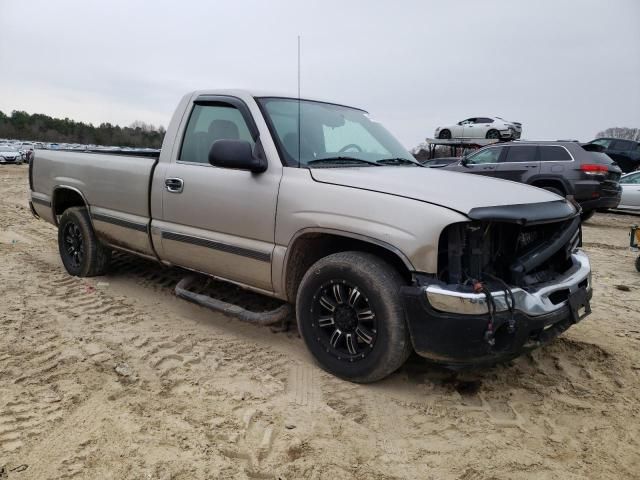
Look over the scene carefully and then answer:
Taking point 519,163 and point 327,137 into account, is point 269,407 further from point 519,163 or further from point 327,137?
point 519,163

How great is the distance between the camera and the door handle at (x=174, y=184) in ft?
12.5

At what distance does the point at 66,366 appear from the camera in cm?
312

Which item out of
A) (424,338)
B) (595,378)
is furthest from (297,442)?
(595,378)

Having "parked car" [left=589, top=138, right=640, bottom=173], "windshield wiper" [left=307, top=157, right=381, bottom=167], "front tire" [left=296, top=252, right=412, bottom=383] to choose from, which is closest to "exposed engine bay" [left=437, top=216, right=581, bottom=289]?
"front tire" [left=296, top=252, right=412, bottom=383]

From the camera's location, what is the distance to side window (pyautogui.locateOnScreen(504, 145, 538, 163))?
34.4ft

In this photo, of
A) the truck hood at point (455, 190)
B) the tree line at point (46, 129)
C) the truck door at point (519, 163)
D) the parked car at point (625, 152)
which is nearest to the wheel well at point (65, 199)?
the truck hood at point (455, 190)

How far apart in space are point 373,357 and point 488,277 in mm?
799

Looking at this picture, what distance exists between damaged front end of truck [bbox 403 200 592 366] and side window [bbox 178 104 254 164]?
1819mm

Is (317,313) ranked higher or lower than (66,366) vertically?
higher

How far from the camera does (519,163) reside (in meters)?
10.6

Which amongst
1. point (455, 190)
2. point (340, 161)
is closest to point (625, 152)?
point (340, 161)

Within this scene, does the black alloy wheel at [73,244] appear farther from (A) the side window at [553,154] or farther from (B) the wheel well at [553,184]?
(A) the side window at [553,154]

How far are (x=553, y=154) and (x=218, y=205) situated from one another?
880cm

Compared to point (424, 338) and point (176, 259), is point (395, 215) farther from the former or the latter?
point (176, 259)
